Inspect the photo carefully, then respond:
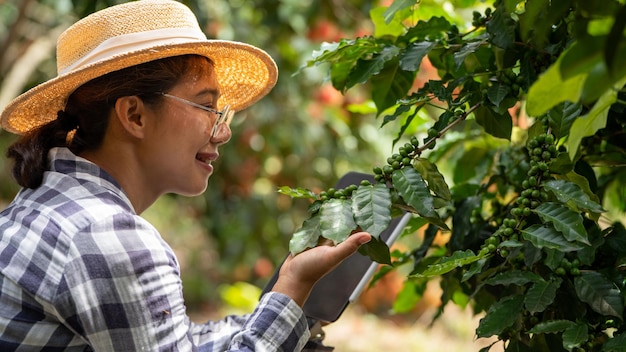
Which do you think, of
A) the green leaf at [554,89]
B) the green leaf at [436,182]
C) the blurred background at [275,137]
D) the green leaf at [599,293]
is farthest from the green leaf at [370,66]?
the blurred background at [275,137]

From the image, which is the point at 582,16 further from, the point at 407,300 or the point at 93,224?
the point at 407,300

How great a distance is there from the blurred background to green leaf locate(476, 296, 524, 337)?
5.71 ft

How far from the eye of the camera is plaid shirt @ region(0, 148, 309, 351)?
41.2 inches

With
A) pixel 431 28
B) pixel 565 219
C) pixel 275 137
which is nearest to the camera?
pixel 565 219

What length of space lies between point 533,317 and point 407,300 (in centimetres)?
49

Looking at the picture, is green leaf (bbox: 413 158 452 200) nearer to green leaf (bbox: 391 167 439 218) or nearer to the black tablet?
green leaf (bbox: 391 167 439 218)

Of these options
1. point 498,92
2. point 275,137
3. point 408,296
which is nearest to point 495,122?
point 498,92

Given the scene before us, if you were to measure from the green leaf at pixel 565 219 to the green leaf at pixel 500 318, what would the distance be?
0.15 metres

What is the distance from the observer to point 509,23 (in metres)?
1.17

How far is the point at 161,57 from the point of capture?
1259 mm

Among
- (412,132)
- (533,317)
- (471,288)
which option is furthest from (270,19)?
(533,317)

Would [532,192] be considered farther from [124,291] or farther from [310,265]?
[124,291]

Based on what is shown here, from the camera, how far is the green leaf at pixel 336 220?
40.3 inches

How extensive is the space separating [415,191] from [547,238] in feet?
0.58
